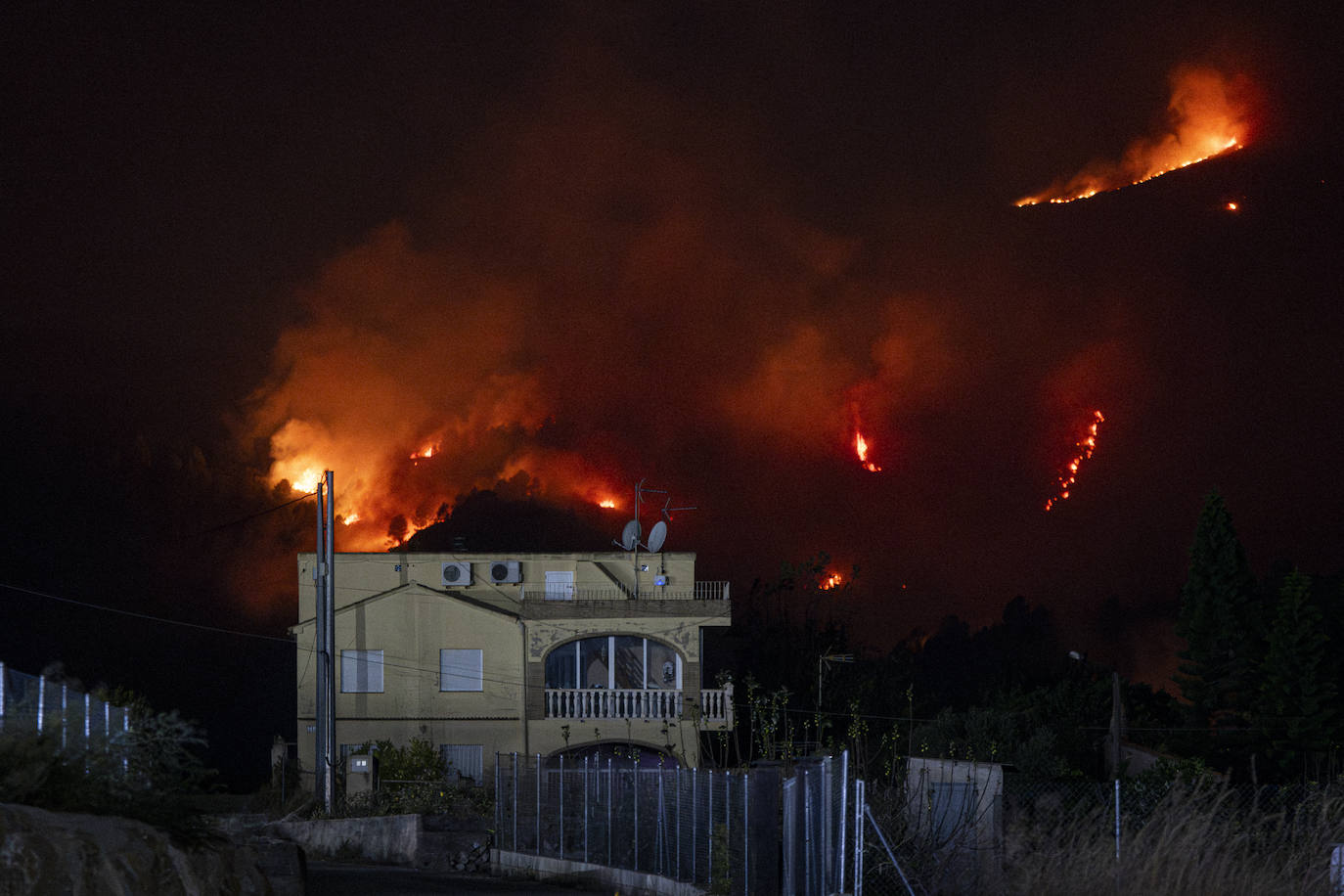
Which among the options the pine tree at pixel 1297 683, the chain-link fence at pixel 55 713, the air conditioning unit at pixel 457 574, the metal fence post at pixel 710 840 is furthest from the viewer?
the pine tree at pixel 1297 683

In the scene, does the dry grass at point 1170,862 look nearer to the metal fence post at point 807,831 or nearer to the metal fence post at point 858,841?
the metal fence post at point 858,841

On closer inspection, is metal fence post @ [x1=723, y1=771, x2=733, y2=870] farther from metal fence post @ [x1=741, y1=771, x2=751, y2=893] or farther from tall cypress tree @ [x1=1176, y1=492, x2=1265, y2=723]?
tall cypress tree @ [x1=1176, y1=492, x2=1265, y2=723]

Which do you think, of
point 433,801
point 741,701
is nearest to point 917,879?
point 433,801

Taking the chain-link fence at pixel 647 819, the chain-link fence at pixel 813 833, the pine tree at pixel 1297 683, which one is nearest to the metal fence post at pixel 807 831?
the chain-link fence at pixel 813 833

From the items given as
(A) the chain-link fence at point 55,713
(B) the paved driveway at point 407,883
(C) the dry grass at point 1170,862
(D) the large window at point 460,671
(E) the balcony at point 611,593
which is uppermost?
(E) the balcony at point 611,593

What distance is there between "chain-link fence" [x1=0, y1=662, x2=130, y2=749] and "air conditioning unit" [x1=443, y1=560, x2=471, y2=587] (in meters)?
26.6

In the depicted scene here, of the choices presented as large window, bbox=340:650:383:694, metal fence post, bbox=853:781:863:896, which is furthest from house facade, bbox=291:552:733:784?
metal fence post, bbox=853:781:863:896

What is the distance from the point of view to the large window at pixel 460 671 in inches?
1565

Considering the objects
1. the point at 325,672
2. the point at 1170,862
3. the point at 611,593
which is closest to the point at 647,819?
the point at 1170,862

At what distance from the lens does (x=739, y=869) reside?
15508 millimetres

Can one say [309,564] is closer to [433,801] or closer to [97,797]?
[433,801]

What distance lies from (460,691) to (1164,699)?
4003 centimetres

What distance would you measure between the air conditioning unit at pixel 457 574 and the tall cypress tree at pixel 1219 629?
1191 inches

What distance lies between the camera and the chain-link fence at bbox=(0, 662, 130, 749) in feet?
35.0
